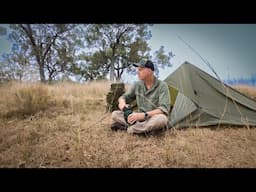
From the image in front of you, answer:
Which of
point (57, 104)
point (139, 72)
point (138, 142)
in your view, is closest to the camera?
point (138, 142)

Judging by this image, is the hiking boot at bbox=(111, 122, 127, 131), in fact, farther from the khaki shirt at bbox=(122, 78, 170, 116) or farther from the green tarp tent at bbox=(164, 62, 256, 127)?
the green tarp tent at bbox=(164, 62, 256, 127)

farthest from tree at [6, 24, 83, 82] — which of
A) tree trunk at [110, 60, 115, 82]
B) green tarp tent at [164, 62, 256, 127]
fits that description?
green tarp tent at [164, 62, 256, 127]

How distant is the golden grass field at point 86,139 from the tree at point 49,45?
230 mm

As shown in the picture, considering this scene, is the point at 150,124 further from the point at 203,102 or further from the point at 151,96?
the point at 203,102

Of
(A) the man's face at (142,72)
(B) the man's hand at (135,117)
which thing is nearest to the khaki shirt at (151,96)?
(A) the man's face at (142,72)

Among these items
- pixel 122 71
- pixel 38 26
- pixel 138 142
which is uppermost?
pixel 38 26

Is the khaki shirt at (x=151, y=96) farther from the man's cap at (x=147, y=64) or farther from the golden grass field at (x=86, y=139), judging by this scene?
the golden grass field at (x=86, y=139)

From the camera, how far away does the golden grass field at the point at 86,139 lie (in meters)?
1.98

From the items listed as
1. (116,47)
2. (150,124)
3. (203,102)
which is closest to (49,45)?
Result: (116,47)
